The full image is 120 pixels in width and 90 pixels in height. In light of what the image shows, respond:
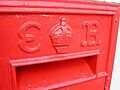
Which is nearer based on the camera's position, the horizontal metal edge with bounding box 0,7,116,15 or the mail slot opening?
the horizontal metal edge with bounding box 0,7,116,15

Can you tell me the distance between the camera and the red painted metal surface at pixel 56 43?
507 millimetres

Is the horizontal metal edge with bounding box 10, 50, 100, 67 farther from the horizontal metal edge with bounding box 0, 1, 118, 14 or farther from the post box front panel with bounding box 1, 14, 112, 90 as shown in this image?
the horizontal metal edge with bounding box 0, 1, 118, 14

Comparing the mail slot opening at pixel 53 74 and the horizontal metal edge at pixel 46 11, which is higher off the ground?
the horizontal metal edge at pixel 46 11

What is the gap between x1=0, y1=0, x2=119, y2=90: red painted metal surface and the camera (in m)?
0.51

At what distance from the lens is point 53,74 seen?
0.67 metres

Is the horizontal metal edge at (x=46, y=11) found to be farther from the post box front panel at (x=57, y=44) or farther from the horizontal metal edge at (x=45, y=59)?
the horizontal metal edge at (x=45, y=59)

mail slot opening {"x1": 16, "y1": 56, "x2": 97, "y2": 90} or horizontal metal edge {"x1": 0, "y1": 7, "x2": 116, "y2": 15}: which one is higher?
horizontal metal edge {"x1": 0, "y1": 7, "x2": 116, "y2": 15}

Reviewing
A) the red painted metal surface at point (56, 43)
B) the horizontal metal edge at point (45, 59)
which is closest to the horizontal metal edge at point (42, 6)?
the red painted metal surface at point (56, 43)

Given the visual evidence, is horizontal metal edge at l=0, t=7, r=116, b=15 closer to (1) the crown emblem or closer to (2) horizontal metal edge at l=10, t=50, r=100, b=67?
(1) the crown emblem

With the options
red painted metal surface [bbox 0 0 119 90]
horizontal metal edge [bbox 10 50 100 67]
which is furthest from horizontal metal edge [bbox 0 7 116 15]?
horizontal metal edge [bbox 10 50 100 67]

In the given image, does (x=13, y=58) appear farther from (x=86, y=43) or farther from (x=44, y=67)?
(x=86, y=43)

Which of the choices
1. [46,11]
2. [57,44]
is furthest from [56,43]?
[46,11]

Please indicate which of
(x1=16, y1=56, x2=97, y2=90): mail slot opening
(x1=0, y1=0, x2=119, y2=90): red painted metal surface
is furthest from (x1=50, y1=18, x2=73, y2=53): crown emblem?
(x1=16, y1=56, x2=97, y2=90): mail slot opening

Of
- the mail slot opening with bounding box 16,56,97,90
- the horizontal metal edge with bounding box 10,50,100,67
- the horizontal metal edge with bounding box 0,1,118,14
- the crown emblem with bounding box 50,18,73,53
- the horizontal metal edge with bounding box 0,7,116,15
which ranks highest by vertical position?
the horizontal metal edge with bounding box 0,1,118,14
